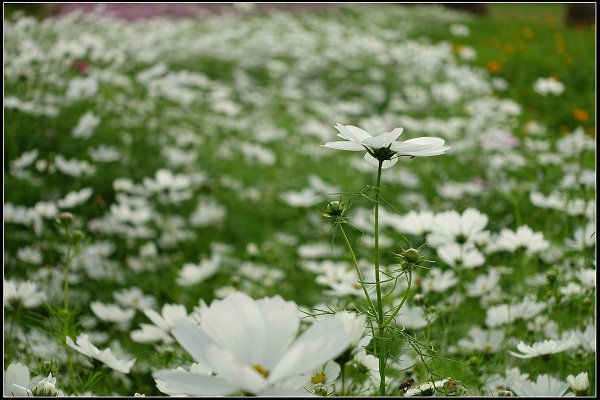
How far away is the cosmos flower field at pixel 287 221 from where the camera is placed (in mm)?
615

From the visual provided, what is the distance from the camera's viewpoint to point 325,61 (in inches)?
210

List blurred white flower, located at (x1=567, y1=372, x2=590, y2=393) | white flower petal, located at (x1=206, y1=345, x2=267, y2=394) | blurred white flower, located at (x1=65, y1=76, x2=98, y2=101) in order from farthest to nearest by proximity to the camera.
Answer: blurred white flower, located at (x1=65, y1=76, x2=98, y2=101), blurred white flower, located at (x1=567, y1=372, x2=590, y2=393), white flower petal, located at (x1=206, y1=345, x2=267, y2=394)

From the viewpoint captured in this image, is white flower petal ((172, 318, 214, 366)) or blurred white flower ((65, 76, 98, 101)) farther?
blurred white flower ((65, 76, 98, 101))

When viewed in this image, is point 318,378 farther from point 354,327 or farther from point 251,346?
point 251,346

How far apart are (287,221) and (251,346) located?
2292 millimetres

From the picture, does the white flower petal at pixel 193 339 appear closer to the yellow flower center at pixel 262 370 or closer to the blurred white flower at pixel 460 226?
the yellow flower center at pixel 262 370

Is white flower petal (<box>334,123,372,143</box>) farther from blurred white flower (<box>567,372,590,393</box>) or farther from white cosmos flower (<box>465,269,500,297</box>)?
white cosmos flower (<box>465,269,500,297</box>)

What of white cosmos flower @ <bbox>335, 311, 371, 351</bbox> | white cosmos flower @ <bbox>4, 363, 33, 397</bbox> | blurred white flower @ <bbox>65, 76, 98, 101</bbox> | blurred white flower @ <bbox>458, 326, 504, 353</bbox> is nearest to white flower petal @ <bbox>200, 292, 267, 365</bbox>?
white cosmos flower @ <bbox>335, 311, 371, 351</bbox>

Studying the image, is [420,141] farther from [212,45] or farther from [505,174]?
[212,45]

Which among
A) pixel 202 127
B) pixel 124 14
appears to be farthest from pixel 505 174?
pixel 124 14

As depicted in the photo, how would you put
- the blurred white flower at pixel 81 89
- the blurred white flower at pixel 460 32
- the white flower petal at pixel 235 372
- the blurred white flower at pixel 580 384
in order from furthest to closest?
the blurred white flower at pixel 460 32
the blurred white flower at pixel 81 89
the blurred white flower at pixel 580 384
the white flower petal at pixel 235 372

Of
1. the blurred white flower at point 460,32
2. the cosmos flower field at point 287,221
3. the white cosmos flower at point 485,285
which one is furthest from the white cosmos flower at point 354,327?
the blurred white flower at point 460,32

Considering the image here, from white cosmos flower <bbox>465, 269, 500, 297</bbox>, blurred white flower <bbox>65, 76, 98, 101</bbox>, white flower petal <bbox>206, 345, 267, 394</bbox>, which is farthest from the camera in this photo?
blurred white flower <bbox>65, 76, 98, 101</bbox>

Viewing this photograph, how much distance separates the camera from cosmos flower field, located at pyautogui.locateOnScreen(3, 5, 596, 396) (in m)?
0.61
